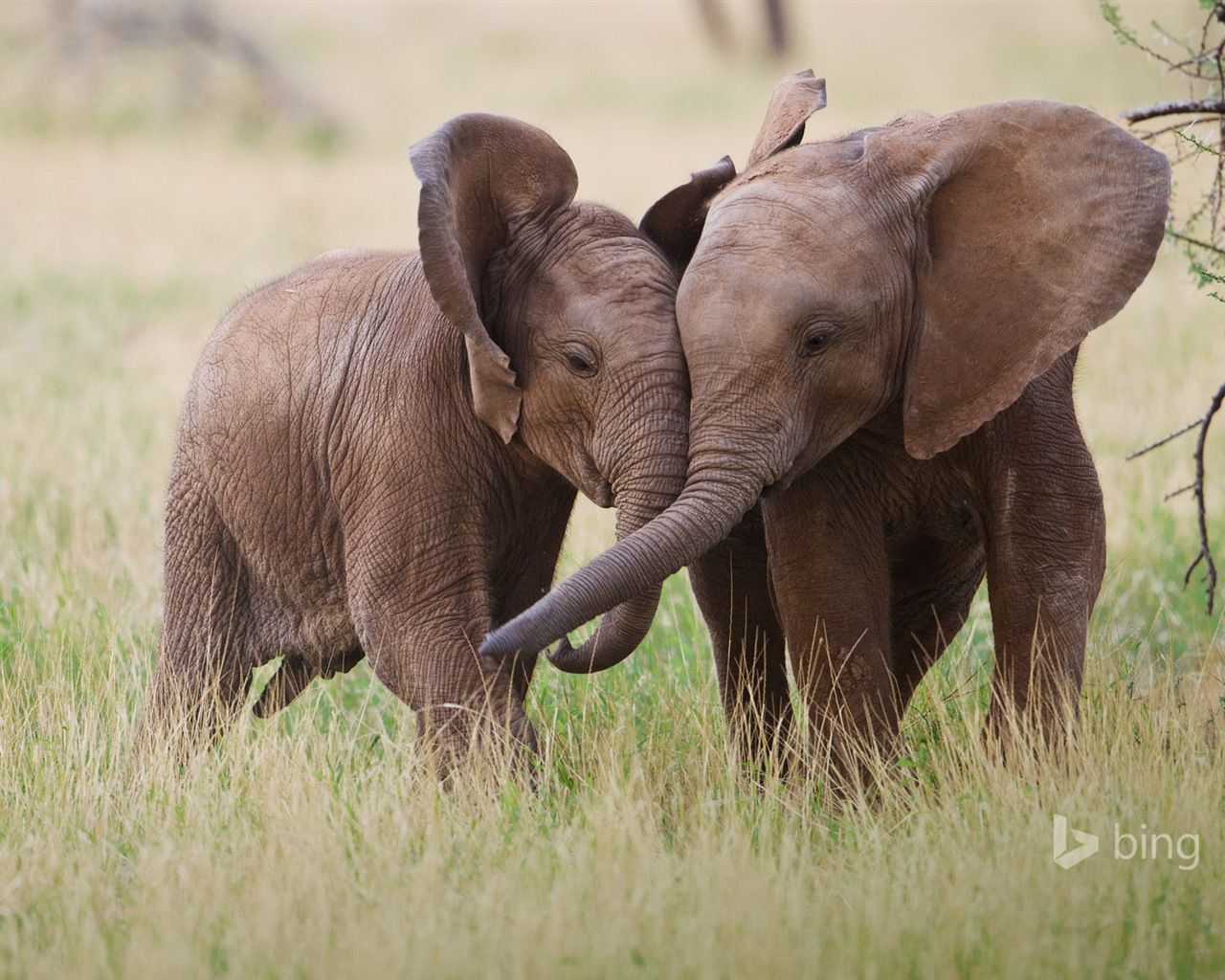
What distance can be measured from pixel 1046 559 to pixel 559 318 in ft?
5.20

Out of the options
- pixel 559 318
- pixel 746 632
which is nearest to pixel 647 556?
pixel 559 318

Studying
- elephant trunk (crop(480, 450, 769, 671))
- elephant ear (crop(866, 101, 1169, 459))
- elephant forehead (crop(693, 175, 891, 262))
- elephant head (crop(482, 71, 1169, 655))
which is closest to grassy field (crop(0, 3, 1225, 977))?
elephant trunk (crop(480, 450, 769, 671))

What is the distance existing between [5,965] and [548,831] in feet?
4.62

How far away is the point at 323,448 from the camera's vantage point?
5016 millimetres

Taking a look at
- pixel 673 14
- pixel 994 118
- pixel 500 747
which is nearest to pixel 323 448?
pixel 500 747

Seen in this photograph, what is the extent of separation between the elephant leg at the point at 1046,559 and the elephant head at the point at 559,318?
40.0 inches

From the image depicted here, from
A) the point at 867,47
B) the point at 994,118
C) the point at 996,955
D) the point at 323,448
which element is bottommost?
the point at 996,955

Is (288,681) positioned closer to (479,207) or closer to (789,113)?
(479,207)

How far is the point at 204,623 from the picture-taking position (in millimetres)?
5445

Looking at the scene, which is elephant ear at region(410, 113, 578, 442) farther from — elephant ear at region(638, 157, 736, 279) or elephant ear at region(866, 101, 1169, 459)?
elephant ear at region(866, 101, 1169, 459)

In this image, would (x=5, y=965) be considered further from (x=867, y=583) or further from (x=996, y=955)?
(x=867, y=583)

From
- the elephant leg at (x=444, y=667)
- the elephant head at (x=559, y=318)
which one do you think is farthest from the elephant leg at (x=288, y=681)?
the elephant head at (x=559, y=318)

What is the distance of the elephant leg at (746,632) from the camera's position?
5.40m

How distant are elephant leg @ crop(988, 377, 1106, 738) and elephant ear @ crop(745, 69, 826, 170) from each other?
1.21 metres
